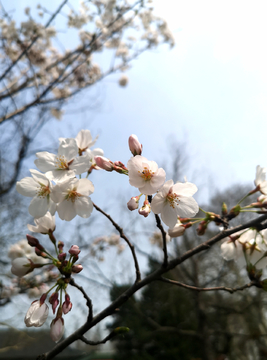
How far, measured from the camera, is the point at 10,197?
4.81m

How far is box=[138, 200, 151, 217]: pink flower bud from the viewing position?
0.83 m

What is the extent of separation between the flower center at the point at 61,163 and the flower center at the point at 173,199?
438 millimetres

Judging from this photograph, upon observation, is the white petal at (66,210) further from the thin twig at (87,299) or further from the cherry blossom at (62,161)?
the thin twig at (87,299)

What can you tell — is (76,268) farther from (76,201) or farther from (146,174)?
(146,174)

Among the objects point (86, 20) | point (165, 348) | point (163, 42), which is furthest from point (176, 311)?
point (86, 20)

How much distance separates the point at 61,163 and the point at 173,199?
489 millimetres

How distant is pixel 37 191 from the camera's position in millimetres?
985

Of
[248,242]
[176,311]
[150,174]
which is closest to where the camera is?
[150,174]

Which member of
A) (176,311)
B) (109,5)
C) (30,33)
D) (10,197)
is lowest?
(176,311)

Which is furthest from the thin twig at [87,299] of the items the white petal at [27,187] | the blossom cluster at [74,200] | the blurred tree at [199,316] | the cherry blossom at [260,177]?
the blurred tree at [199,316]

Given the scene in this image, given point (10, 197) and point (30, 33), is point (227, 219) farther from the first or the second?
point (10, 197)

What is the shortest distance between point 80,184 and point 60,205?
0.38ft

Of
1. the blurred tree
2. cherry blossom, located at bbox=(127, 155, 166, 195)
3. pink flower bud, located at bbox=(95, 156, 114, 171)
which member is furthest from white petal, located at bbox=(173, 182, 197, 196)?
the blurred tree

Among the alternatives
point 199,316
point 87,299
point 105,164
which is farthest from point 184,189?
point 199,316
